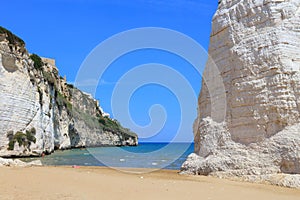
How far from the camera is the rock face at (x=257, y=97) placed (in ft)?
32.8

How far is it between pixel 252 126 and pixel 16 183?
24.6 feet

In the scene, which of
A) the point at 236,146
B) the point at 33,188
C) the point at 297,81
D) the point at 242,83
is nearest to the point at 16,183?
the point at 33,188

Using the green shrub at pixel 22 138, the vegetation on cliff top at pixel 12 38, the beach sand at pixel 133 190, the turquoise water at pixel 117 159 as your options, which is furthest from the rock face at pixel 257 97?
the vegetation on cliff top at pixel 12 38

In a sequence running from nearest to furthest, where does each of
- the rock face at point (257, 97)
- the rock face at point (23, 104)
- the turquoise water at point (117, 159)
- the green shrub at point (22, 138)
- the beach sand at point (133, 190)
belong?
the beach sand at point (133, 190)
the rock face at point (257, 97)
the turquoise water at point (117, 159)
the rock face at point (23, 104)
the green shrub at point (22, 138)

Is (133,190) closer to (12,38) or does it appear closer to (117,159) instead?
(117,159)

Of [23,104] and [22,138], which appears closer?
[22,138]

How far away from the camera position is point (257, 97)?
10.6 metres

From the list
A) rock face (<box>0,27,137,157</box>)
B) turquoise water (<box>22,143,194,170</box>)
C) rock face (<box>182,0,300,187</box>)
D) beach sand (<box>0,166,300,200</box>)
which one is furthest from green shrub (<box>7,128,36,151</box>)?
rock face (<box>182,0,300,187</box>)

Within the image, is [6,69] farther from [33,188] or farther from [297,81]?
[297,81]

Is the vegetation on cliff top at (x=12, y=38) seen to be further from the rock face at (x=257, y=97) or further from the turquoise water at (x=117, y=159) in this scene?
the rock face at (x=257, y=97)

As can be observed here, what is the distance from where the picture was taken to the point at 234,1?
1242 centimetres

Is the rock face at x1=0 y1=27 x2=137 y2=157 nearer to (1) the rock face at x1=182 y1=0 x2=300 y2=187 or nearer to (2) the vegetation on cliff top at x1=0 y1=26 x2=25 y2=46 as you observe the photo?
(2) the vegetation on cliff top at x1=0 y1=26 x2=25 y2=46

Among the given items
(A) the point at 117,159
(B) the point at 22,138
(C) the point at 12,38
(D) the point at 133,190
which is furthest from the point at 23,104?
(D) the point at 133,190

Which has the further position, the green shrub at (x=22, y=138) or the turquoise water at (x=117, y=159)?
the green shrub at (x=22, y=138)
